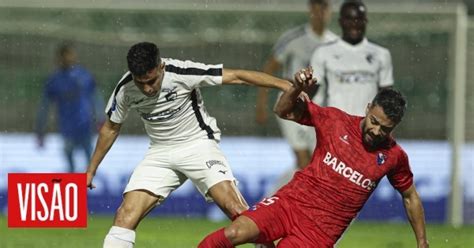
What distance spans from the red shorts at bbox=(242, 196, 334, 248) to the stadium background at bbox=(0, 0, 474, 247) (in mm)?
6285

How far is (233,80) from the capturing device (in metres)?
10.2

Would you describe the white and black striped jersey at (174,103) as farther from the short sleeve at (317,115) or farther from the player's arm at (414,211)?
the player's arm at (414,211)

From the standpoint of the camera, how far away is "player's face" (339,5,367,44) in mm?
13320

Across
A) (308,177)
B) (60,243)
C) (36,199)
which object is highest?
(308,177)

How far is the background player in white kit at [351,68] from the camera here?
13414 millimetres

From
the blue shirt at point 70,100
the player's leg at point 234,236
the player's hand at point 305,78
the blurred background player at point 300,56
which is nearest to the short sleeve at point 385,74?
the blurred background player at point 300,56

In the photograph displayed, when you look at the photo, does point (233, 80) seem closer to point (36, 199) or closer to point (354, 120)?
point (354, 120)

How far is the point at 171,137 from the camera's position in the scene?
34.2ft

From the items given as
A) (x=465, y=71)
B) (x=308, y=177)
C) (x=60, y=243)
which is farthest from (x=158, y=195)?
(x=465, y=71)

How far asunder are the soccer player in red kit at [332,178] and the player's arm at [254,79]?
1.41 ft

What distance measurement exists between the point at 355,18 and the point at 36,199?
12.4 feet

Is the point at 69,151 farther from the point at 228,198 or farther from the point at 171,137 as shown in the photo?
the point at 228,198

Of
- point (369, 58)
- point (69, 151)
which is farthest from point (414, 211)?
point (69, 151)

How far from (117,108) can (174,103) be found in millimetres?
445
